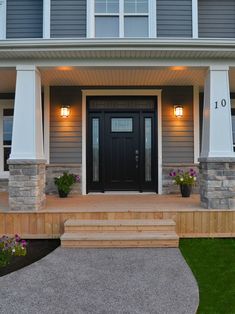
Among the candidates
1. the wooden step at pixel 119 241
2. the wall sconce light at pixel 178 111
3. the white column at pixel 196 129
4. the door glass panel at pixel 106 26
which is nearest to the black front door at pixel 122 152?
the wall sconce light at pixel 178 111

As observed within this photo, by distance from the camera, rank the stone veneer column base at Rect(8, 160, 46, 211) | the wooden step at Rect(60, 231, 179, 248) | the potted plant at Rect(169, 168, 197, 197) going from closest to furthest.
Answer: the wooden step at Rect(60, 231, 179, 248), the stone veneer column base at Rect(8, 160, 46, 211), the potted plant at Rect(169, 168, 197, 197)

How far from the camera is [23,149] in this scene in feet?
15.3

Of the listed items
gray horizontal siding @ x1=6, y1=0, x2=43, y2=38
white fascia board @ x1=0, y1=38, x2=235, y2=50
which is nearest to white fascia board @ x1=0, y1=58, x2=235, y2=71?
white fascia board @ x1=0, y1=38, x2=235, y2=50

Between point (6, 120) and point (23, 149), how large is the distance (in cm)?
280

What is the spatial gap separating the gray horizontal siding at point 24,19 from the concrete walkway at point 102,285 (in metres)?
5.23

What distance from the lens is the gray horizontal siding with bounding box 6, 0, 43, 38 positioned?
661 cm

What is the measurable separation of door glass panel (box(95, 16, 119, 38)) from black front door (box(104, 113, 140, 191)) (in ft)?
5.95

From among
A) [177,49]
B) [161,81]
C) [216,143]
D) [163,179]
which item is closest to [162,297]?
[216,143]

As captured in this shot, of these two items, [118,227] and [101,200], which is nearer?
[118,227]

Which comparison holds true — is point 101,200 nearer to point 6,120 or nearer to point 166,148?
point 166,148

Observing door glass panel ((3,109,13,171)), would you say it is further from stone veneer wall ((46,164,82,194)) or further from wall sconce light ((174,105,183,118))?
wall sconce light ((174,105,183,118))

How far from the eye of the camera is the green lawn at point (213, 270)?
8.43 feet

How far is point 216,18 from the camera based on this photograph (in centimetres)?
667

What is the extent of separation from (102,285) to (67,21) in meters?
5.65
